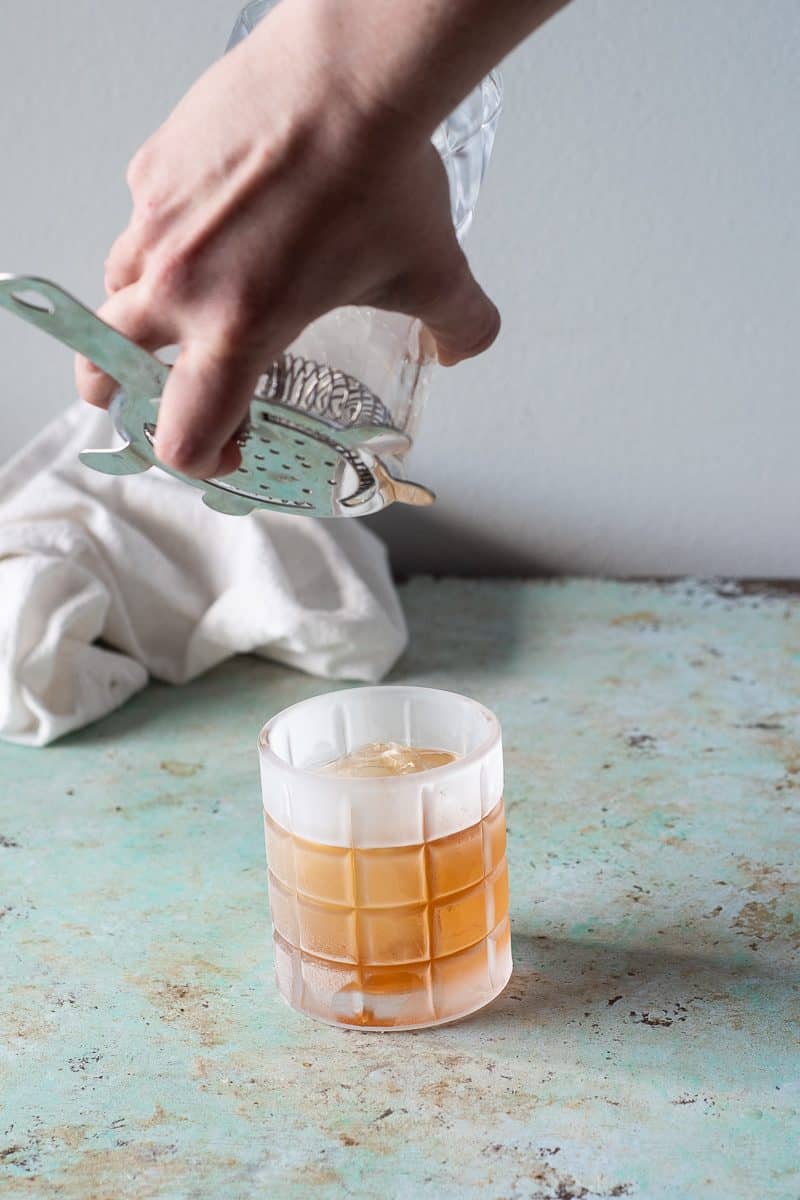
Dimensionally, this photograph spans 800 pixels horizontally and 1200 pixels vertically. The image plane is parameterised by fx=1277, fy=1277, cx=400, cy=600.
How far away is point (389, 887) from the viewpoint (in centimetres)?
57

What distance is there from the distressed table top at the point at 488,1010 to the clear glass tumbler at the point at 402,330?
28cm

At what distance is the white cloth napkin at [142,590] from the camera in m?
0.97

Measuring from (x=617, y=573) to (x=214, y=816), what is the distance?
60 centimetres

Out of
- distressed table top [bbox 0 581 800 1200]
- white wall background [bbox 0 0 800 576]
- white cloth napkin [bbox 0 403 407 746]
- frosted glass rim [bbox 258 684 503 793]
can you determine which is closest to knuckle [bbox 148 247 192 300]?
frosted glass rim [bbox 258 684 503 793]

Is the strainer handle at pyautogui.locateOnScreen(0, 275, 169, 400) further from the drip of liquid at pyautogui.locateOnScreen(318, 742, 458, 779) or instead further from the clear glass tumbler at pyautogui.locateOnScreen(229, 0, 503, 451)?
the drip of liquid at pyautogui.locateOnScreen(318, 742, 458, 779)

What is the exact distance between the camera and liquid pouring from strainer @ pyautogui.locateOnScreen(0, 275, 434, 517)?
0.43m

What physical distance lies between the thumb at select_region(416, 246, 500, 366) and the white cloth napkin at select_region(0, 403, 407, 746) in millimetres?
516

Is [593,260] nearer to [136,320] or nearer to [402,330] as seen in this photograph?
[402,330]

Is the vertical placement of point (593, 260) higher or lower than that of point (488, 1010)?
higher

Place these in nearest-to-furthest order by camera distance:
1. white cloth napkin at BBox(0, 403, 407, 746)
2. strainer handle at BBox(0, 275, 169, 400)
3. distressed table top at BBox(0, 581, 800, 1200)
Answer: strainer handle at BBox(0, 275, 169, 400) < distressed table top at BBox(0, 581, 800, 1200) < white cloth napkin at BBox(0, 403, 407, 746)

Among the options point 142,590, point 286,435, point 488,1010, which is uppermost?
point 286,435

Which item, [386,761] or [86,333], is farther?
[386,761]

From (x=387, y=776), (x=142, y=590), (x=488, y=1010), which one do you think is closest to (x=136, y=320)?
(x=387, y=776)

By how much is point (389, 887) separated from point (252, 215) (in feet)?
0.99
